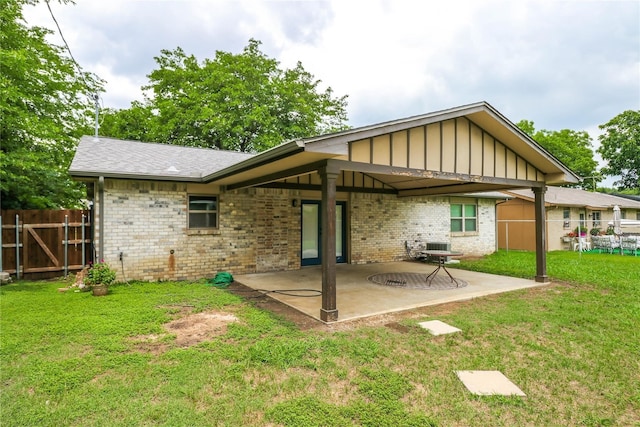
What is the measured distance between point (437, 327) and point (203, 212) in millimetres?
6077

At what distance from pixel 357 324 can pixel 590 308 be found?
397 centimetres

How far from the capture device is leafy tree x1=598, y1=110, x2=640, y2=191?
27.0m

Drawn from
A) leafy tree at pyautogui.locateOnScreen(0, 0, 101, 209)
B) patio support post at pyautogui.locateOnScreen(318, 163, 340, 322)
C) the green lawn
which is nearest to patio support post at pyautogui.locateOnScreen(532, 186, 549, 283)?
the green lawn

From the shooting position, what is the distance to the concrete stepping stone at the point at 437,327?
14.4 feet

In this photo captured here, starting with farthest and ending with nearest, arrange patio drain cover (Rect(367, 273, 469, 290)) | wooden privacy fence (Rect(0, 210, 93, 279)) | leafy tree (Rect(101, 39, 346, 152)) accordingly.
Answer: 1. leafy tree (Rect(101, 39, 346, 152))
2. wooden privacy fence (Rect(0, 210, 93, 279))
3. patio drain cover (Rect(367, 273, 469, 290))

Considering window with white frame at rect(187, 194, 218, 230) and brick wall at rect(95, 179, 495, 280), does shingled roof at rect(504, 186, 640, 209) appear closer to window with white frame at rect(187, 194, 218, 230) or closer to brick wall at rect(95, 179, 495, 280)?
brick wall at rect(95, 179, 495, 280)

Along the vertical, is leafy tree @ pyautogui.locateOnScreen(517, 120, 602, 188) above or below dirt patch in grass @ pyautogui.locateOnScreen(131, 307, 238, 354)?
above

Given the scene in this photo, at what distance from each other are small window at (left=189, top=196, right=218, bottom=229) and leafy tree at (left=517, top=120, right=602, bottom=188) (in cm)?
3223

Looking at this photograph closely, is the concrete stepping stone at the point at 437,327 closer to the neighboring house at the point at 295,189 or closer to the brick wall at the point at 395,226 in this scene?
the neighboring house at the point at 295,189

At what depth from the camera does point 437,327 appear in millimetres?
4598

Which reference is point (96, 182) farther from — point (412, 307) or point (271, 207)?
point (412, 307)

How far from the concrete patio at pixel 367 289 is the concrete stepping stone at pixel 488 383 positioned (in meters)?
2.03

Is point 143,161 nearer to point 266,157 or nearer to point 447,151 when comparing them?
point 266,157

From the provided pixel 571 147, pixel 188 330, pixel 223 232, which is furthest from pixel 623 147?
pixel 188 330
